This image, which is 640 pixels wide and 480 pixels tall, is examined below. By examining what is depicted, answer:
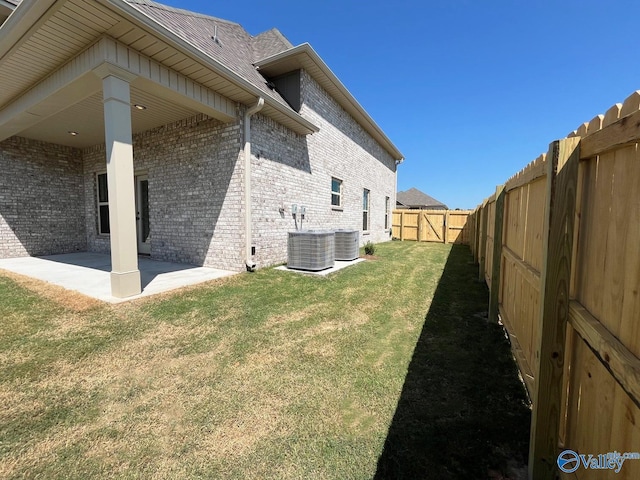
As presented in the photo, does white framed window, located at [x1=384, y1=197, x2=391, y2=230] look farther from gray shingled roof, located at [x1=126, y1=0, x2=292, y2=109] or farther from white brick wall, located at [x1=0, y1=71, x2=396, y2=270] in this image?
gray shingled roof, located at [x1=126, y1=0, x2=292, y2=109]

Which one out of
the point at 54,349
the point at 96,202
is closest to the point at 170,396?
the point at 54,349

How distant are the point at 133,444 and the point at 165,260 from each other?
661cm

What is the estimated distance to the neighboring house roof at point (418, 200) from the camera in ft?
124

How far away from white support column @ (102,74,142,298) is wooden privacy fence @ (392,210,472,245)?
562 inches

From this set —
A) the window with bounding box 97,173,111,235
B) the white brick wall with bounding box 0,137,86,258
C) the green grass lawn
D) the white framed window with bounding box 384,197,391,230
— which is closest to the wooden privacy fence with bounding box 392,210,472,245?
the white framed window with bounding box 384,197,391,230

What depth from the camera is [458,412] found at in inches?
80.3

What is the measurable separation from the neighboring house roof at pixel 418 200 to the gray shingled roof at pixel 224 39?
106ft

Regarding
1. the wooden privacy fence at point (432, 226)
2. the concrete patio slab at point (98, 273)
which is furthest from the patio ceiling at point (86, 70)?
the wooden privacy fence at point (432, 226)

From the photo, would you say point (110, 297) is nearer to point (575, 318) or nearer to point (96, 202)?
point (575, 318)

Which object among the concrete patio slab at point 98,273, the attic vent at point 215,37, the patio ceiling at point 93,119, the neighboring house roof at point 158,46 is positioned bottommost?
the concrete patio slab at point 98,273

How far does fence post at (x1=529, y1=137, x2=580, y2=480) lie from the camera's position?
1378mm

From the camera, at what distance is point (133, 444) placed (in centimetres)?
175

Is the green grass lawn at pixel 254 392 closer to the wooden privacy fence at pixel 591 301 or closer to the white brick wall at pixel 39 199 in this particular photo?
the wooden privacy fence at pixel 591 301

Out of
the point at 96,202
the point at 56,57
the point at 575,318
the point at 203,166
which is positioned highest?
the point at 56,57
